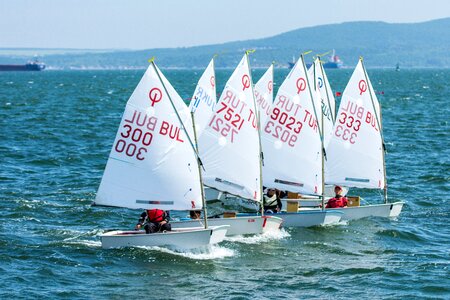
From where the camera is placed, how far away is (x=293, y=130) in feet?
127

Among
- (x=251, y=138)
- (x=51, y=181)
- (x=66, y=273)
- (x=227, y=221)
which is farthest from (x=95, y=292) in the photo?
(x=51, y=181)

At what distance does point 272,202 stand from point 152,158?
6927mm

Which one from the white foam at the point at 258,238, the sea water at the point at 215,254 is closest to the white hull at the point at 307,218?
the sea water at the point at 215,254

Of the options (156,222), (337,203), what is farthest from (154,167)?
(337,203)

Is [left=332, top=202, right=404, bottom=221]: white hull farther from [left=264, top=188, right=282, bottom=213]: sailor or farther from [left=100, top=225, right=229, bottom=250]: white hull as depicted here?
[left=100, top=225, right=229, bottom=250]: white hull

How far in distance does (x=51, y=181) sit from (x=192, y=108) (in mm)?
9611

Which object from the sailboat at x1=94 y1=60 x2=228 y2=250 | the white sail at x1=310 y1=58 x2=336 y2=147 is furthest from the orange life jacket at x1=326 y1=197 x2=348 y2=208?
the sailboat at x1=94 y1=60 x2=228 y2=250

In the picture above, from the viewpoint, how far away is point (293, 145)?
127 ft

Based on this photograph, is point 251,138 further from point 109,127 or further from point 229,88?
point 109,127

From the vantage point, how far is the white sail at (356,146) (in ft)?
135

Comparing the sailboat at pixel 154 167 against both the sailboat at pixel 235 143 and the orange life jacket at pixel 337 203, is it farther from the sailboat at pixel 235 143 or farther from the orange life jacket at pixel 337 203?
the orange life jacket at pixel 337 203

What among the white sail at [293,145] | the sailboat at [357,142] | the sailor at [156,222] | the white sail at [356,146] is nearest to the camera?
the sailor at [156,222]

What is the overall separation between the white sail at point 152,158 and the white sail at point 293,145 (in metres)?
6.52

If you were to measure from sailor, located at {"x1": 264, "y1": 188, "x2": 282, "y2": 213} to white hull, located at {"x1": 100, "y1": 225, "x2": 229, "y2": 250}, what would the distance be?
5876 millimetres
